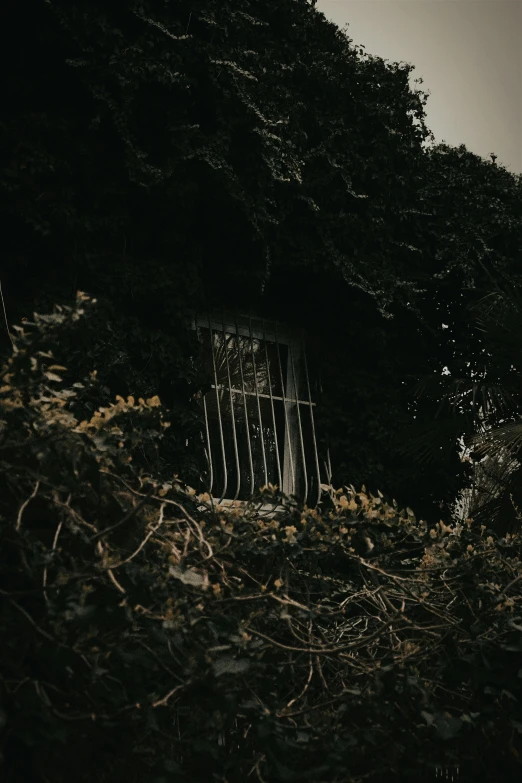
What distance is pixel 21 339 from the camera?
7.51 feet

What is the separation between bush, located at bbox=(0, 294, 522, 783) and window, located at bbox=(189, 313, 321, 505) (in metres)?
2.55

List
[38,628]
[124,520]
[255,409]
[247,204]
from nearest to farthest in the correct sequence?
[38,628] → [124,520] → [247,204] → [255,409]

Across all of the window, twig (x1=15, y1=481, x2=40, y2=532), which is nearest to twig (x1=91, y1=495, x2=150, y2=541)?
twig (x1=15, y1=481, x2=40, y2=532)

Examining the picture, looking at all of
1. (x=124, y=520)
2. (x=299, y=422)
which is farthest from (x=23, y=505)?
(x=299, y=422)

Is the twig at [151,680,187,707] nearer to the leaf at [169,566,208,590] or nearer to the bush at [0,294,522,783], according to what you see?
the bush at [0,294,522,783]

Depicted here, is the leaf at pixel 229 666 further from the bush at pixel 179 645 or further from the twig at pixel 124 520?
the twig at pixel 124 520

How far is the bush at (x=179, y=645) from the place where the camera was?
7.15 ft

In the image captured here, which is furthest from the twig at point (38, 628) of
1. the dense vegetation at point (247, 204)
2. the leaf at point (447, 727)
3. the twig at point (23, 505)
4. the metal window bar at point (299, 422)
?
the metal window bar at point (299, 422)

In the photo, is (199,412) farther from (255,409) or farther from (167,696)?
(167,696)

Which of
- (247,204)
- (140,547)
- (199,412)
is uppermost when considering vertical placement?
(247,204)

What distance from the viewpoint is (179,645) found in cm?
232

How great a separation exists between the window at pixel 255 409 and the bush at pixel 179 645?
2546 millimetres

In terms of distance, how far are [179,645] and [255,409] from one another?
3.61 metres

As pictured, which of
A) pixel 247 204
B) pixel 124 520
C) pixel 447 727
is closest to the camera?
pixel 124 520
